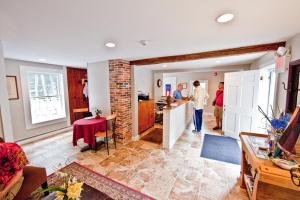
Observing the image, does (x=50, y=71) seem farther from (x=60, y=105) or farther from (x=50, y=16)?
(x=50, y=16)

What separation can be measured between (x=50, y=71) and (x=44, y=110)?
1.25 meters

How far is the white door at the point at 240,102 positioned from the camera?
329cm

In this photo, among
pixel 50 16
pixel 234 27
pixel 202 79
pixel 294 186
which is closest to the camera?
pixel 294 186

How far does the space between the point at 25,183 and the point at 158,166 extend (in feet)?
6.30

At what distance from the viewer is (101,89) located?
375 centimetres

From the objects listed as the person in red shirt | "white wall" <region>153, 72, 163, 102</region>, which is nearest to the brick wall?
"white wall" <region>153, 72, 163, 102</region>

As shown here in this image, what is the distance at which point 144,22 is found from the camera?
1446mm

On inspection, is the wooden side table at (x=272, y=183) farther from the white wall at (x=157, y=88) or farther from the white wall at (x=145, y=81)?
the white wall at (x=157, y=88)

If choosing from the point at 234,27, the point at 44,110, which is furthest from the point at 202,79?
the point at 44,110

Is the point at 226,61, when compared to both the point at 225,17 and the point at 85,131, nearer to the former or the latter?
the point at 225,17

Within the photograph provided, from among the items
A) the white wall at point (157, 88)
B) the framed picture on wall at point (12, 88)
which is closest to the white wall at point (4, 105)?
the framed picture on wall at point (12, 88)

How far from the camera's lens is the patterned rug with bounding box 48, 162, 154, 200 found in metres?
1.86

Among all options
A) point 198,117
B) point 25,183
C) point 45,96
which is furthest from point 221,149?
point 45,96

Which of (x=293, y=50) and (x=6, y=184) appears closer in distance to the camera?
(x=6, y=184)
